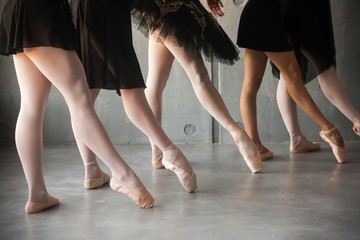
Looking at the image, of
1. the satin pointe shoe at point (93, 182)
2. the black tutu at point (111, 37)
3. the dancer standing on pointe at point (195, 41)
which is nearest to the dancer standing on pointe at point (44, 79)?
the black tutu at point (111, 37)

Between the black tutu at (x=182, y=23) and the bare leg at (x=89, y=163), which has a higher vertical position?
the black tutu at (x=182, y=23)

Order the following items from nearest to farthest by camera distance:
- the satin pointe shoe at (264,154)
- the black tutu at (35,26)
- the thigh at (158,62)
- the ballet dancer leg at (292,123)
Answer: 1. the black tutu at (35,26)
2. the thigh at (158,62)
3. the satin pointe shoe at (264,154)
4. the ballet dancer leg at (292,123)

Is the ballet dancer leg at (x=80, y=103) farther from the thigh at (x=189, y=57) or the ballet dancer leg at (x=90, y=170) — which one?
the thigh at (x=189, y=57)

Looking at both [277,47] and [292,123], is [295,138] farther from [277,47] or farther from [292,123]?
[277,47]

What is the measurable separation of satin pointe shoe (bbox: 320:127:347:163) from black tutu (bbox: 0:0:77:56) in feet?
6.30

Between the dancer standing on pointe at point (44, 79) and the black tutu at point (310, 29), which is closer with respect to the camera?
the dancer standing on pointe at point (44, 79)

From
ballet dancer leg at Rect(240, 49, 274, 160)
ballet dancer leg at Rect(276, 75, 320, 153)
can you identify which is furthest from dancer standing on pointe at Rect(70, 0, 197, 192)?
ballet dancer leg at Rect(276, 75, 320, 153)

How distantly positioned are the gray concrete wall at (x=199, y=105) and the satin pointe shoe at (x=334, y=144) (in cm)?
102

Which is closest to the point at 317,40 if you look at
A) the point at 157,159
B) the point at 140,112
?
the point at 157,159

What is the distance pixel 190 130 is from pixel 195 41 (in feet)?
6.18

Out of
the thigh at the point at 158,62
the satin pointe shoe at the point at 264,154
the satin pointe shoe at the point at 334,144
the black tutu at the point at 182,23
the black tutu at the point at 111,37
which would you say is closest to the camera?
the black tutu at the point at 111,37

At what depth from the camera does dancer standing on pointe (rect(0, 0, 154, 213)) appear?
218 cm

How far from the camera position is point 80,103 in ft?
7.43

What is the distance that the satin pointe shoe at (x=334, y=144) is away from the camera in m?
3.29
